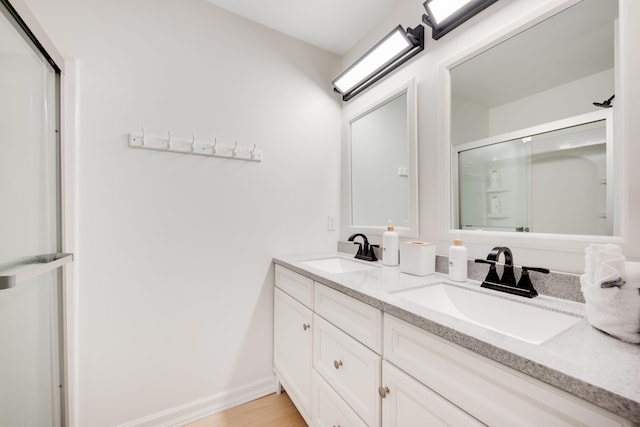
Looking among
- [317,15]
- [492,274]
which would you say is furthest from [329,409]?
[317,15]

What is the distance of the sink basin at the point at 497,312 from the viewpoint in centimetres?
80

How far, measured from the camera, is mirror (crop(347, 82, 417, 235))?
1.50m

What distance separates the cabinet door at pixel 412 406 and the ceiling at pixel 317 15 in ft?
6.31

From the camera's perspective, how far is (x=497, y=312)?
0.93 metres

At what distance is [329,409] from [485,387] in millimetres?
805

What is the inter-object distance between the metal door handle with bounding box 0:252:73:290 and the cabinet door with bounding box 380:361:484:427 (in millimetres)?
1112

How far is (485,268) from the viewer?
1.12 meters

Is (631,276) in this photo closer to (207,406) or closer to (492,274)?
(492,274)

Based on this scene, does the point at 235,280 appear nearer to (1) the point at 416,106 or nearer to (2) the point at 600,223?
(1) the point at 416,106

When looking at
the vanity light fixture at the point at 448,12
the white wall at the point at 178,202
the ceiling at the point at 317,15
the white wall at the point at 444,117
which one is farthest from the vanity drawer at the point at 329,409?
the ceiling at the point at 317,15

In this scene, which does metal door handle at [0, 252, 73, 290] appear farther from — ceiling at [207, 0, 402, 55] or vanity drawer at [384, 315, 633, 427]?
ceiling at [207, 0, 402, 55]

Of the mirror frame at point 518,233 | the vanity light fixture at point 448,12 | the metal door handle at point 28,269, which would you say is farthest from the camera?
the vanity light fixture at point 448,12

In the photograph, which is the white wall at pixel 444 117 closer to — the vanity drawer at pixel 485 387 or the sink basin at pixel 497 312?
the sink basin at pixel 497 312

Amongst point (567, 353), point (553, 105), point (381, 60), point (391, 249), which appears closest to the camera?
point (567, 353)
